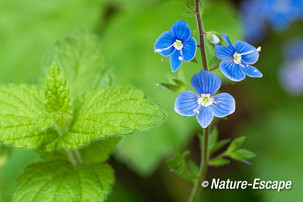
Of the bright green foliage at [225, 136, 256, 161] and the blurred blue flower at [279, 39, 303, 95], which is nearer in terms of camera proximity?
the bright green foliage at [225, 136, 256, 161]

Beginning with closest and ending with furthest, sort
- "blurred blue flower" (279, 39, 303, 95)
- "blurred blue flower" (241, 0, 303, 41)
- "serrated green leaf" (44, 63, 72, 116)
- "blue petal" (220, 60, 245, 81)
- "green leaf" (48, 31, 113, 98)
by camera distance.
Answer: "blue petal" (220, 60, 245, 81), "serrated green leaf" (44, 63, 72, 116), "green leaf" (48, 31, 113, 98), "blurred blue flower" (241, 0, 303, 41), "blurred blue flower" (279, 39, 303, 95)

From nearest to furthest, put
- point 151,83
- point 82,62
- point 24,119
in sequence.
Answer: point 24,119, point 82,62, point 151,83

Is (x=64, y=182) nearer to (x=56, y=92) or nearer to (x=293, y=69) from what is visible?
(x=56, y=92)

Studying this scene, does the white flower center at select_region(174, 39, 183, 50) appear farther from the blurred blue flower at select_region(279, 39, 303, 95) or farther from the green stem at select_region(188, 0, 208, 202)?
the blurred blue flower at select_region(279, 39, 303, 95)

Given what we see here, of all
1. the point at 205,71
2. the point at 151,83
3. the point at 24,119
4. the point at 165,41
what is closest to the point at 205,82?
the point at 205,71

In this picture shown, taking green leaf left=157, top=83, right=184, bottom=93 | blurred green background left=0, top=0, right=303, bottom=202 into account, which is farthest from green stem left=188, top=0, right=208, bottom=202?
blurred green background left=0, top=0, right=303, bottom=202

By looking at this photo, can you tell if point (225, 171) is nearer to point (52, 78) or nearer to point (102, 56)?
point (102, 56)

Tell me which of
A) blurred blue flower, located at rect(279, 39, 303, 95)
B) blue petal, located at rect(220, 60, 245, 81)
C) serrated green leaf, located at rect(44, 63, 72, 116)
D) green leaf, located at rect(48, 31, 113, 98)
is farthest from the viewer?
blurred blue flower, located at rect(279, 39, 303, 95)

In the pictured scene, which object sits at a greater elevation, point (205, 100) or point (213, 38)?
point (213, 38)

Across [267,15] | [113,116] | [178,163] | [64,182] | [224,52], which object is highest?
[267,15]
